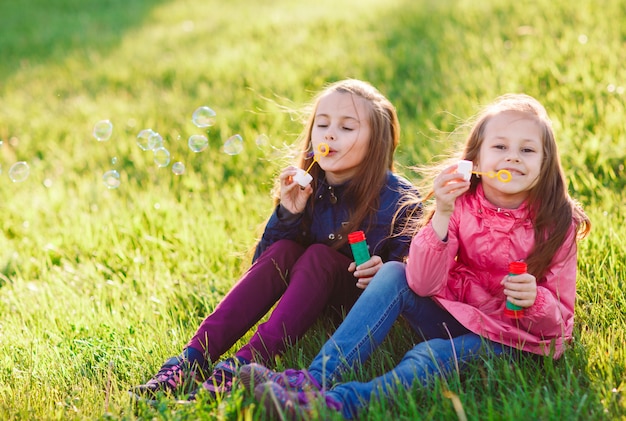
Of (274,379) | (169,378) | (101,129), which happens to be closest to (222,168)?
(101,129)

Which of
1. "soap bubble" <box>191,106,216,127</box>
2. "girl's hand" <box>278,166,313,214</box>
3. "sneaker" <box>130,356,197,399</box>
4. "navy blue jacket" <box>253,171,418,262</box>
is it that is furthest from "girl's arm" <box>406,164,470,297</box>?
"soap bubble" <box>191,106,216,127</box>

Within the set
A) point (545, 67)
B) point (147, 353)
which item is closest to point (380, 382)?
point (147, 353)

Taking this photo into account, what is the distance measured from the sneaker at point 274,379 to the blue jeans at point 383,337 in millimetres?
44

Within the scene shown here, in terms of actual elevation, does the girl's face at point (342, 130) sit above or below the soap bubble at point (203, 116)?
below

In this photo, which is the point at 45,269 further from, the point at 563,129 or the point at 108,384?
the point at 563,129

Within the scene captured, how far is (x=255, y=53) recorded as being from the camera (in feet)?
24.1

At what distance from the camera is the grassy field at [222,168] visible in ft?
8.57

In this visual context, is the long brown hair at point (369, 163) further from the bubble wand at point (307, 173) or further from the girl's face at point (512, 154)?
the girl's face at point (512, 154)

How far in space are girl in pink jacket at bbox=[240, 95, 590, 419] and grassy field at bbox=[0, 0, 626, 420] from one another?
0.11 m

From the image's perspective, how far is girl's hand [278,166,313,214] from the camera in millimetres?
3127

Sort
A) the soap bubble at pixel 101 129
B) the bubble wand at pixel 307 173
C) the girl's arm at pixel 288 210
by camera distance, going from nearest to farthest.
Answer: the bubble wand at pixel 307 173, the girl's arm at pixel 288 210, the soap bubble at pixel 101 129

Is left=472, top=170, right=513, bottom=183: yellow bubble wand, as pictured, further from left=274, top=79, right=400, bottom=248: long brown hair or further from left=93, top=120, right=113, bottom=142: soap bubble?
left=93, top=120, right=113, bottom=142: soap bubble

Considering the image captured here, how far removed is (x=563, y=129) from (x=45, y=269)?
3.14 metres

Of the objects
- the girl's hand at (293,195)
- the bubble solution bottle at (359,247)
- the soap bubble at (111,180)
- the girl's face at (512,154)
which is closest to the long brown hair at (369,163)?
the girl's hand at (293,195)
